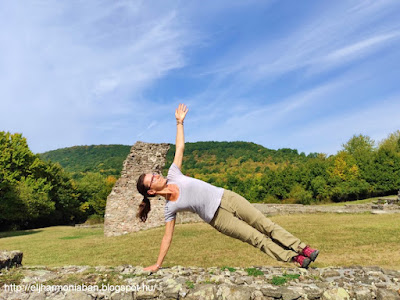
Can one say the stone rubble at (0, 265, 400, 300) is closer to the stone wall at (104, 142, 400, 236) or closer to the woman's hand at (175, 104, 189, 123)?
the woman's hand at (175, 104, 189, 123)

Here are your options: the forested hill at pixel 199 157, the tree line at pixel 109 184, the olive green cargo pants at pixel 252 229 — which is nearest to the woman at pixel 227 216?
the olive green cargo pants at pixel 252 229

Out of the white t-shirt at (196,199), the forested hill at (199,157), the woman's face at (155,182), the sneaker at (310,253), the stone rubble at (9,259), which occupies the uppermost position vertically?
the forested hill at (199,157)

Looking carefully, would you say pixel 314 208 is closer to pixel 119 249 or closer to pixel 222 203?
pixel 119 249

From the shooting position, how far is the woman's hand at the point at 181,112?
4.94 meters

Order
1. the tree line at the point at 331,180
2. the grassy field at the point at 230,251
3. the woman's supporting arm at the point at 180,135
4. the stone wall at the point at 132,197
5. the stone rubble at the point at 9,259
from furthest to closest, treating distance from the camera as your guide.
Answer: the tree line at the point at 331,180
the stone wall at the point at 132,197
the grassy field at the point at 230,251
the stone rubble at the point at 9,259
the woman's supporting arm at the point at 180,135

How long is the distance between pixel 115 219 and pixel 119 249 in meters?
5.81

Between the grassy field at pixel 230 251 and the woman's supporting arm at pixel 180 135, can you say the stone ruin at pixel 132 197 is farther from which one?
the woman's supporting arm at pixel 180 135

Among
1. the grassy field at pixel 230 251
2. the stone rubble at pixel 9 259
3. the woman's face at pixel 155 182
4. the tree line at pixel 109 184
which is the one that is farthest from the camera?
the tree line at pixel 109 184

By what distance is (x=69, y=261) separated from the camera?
10.3 metres

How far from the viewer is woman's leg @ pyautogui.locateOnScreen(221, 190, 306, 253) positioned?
4242 millimetres

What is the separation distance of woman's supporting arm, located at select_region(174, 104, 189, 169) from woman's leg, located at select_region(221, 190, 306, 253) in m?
0.91

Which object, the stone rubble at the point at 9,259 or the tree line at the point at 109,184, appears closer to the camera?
the stone rubble at the point at 9,259

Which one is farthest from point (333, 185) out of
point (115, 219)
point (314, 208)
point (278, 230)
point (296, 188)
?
point (278, 230)

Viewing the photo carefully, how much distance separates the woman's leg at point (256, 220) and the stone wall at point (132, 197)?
13533 mm
